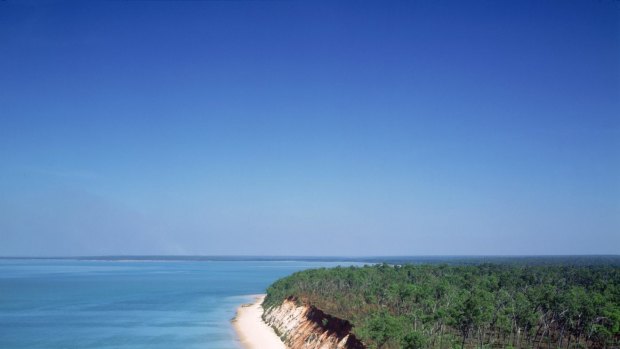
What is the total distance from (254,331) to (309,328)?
452 inches

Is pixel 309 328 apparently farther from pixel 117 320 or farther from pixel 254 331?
pixel 117 320

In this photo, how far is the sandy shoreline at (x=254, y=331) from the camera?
6488cm

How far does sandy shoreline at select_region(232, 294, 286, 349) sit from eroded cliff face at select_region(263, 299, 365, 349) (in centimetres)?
123

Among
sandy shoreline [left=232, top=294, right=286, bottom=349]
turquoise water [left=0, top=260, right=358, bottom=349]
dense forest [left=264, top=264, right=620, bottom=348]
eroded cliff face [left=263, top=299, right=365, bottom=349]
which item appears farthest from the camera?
sandy shoreline [left=232, top=294, right=286, bottom=349]

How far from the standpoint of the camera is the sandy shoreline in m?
64.9

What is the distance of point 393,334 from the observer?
46.2m

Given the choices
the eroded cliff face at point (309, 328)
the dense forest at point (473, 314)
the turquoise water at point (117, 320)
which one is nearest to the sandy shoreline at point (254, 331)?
the eroded cliff face at point (309, 328)

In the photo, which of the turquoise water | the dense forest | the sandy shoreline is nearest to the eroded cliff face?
the sandy shoreline

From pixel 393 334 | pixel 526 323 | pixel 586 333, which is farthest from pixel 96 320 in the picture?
pixel 586 333

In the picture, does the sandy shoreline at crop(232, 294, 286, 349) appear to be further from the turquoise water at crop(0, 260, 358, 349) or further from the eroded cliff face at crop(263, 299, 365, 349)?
the turquoise water at crop(0, 260, 358, 349)

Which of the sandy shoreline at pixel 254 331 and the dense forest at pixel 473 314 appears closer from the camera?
the dense forest at pixel 473 314

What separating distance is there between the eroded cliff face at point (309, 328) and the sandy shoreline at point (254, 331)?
1.23 metres

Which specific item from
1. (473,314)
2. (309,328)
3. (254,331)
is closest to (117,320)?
(254,331)

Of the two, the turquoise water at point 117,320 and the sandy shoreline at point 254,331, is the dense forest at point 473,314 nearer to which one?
the sandy shoreline at point 254,331
